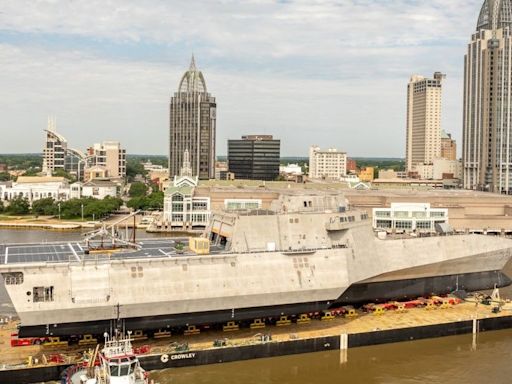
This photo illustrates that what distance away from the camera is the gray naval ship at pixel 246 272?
2638cm

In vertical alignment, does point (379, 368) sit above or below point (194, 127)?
below

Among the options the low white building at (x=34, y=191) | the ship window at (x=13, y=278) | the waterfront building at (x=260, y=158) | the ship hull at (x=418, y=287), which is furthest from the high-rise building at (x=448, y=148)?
the ship window at (x=13, y=278)

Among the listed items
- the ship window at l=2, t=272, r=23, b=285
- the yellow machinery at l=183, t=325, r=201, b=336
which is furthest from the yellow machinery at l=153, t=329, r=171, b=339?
the ship window at l=2, t=272, r=23, b=285

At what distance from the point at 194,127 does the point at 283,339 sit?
114 m

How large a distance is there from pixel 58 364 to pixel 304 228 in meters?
14.1

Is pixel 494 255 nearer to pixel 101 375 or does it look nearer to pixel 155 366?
pixel 155 366

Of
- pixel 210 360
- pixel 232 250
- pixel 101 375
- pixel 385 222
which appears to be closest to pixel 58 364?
pixel 101 375

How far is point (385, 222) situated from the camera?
69938 mm

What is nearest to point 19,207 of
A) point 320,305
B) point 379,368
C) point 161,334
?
point 161,334

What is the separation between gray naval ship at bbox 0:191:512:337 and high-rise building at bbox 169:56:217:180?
104 metres

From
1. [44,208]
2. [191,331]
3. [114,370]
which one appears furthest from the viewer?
[44,208]

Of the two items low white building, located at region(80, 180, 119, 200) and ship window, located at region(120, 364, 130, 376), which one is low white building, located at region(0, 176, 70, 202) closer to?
low white building, located at region(80, 180, 119, 200)

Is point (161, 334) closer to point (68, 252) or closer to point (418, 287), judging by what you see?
point (68, 252)

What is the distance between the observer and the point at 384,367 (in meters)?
28.2
